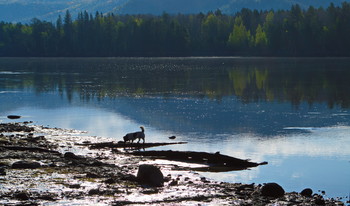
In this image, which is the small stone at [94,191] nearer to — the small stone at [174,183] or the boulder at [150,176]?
the boulder at [150,176]

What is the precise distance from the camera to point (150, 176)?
25031mm

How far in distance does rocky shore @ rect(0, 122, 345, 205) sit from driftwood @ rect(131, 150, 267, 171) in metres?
1.14

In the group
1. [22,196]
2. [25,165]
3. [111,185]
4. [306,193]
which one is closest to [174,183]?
[111,185]

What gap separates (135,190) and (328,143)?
18.0 m

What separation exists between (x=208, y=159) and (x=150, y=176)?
7212mm

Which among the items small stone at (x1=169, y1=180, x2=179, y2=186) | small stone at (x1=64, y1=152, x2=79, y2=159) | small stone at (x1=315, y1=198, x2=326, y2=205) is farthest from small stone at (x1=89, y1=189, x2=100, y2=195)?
small stone at (x1=315, y1=198, x2=326, y2=205)

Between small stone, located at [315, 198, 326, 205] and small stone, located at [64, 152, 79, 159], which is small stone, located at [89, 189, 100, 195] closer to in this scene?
small stone, located at [64, 152, 79, 159]

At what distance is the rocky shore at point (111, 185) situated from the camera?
22.1 m

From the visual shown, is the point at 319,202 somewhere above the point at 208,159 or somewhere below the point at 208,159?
below

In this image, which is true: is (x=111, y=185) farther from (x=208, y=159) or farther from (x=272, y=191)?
(x=208, y=159)

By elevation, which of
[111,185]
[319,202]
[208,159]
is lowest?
[319,202]

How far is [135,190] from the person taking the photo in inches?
932

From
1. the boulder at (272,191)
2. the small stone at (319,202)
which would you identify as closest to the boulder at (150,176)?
the boulder at (272,191)

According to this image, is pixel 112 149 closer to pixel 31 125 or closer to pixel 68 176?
pixel 68 176
